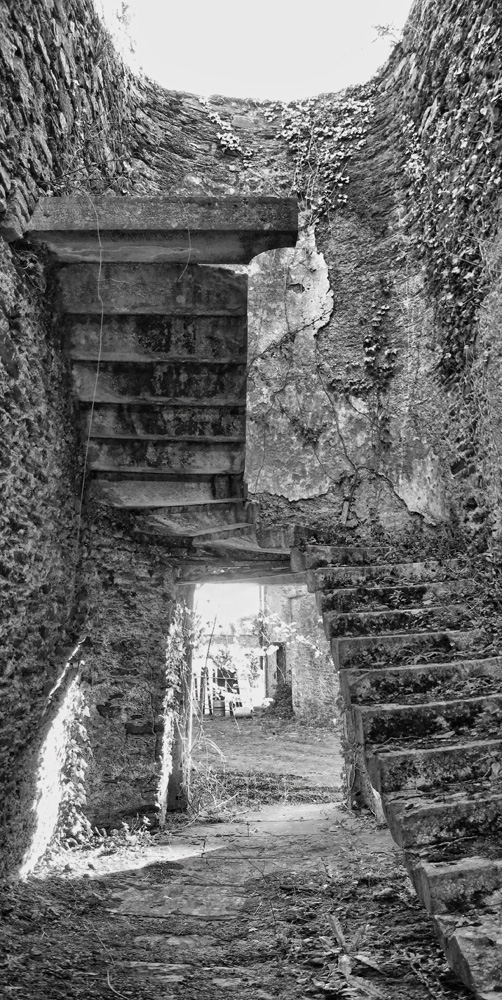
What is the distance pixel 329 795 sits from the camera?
8664 millimetres

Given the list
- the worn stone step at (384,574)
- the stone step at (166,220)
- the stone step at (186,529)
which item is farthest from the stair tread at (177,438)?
the stone step at (166,220)

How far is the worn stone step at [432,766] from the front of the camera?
264 centimetres

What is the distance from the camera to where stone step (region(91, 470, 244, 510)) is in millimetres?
5027

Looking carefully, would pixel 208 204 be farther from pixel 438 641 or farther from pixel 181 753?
pixel 181 753

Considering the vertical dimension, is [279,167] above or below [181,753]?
above

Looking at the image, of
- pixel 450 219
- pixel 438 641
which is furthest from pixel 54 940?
pixel 450 219

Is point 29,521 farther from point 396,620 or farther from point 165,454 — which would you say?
point 396,620

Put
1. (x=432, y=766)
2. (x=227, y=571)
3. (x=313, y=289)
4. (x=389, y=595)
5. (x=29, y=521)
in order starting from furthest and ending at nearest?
1. (x=227, y=571)
2. (x=313, y=289)
3. (x=389, y=595)
4. (x=29, y=521)
5. (x=432, y=766)

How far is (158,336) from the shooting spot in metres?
4.19

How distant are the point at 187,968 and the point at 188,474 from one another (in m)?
3.07

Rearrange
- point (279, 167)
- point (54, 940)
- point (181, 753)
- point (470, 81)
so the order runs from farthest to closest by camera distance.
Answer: point (181, 753), point (279, 167), point (470, 81), point (54, 940)

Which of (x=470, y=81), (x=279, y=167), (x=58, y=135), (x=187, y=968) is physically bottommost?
(x=187, y=968)

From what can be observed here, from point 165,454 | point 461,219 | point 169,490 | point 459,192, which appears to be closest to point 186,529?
point 169,490

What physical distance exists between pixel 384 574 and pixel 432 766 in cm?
158
